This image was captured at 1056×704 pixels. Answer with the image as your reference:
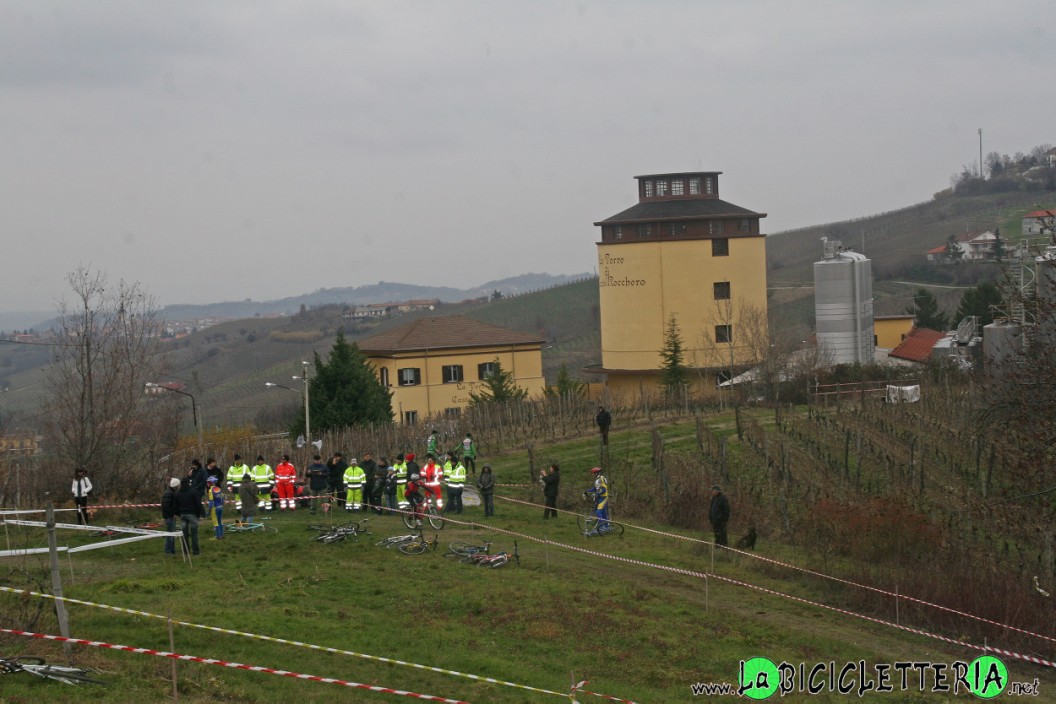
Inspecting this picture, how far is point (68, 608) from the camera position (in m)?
15.5

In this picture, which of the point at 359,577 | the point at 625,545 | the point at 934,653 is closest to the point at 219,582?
the point at 359,577

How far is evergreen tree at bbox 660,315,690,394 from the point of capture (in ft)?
187

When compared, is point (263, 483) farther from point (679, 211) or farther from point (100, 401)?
point (679, 211)

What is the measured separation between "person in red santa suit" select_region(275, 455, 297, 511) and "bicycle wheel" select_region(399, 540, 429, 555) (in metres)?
5.37

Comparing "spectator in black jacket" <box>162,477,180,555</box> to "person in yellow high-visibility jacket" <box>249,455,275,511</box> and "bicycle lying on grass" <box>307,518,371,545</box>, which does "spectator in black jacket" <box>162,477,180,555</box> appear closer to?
"bicycle lying on grass" <box>307,518,371,545</box>

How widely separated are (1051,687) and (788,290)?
114941 millimetres

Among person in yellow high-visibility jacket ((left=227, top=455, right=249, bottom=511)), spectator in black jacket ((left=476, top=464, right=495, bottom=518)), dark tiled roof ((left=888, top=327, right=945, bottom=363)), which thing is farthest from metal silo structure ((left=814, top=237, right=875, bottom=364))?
person in yellow high-visibility jacket ((left=227, top=455, right=249, bottom=511))

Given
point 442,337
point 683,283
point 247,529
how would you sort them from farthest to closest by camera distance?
point 442,337 < point 683,283 < point 247,529

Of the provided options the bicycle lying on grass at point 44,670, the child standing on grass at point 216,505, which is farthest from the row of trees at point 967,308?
the bicycle lying on grass at point 44,670

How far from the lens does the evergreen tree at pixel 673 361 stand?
187 ft

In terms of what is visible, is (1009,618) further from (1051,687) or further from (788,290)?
(788,290)

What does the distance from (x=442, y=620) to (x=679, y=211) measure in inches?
2084

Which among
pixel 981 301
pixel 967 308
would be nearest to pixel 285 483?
pixel 981 301

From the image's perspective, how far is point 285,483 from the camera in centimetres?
2684
